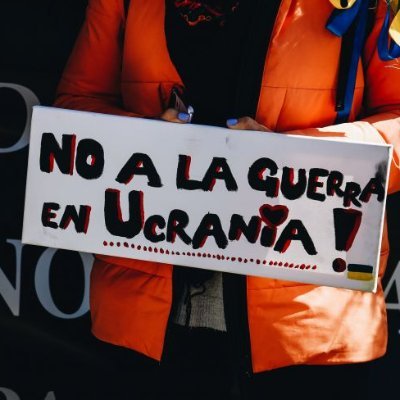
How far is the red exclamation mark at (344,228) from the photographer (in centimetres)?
138

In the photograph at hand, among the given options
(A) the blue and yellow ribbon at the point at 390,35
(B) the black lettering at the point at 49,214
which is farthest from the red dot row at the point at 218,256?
(A) the blue and yellow ribbon at the point at 390,35

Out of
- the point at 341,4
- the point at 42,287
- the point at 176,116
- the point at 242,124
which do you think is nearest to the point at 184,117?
the point at 176,116

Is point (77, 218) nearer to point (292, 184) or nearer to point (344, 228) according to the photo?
point (292, 184)

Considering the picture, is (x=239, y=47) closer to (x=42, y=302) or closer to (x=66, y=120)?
(x=66, y=120)

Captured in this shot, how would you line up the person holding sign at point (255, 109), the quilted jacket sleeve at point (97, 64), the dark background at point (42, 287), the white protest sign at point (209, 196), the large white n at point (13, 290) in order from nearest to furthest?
the white protest sign at point (209, 196) → the person holding sign at point (255, 109) → the quilted jacket sleeve at point (97, 64) → the dark background at point (42, 287) → the large white n at point (13, 290)

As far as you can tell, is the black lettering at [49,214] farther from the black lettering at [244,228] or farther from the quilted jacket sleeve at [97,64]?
the black lettering at [244,228]

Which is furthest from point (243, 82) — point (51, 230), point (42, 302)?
point (42, 302)

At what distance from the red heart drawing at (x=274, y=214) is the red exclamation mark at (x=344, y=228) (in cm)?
11

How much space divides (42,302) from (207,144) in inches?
47.5

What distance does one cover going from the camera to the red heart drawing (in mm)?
1389

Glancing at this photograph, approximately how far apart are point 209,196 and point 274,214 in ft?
0.51

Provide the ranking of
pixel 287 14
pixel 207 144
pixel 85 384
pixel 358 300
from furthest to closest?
pixel 85 384 < pixel 358 300 < pixel 287 14 < pixel 207 144

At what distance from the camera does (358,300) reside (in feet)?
5.15

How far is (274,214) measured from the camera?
1.39m
